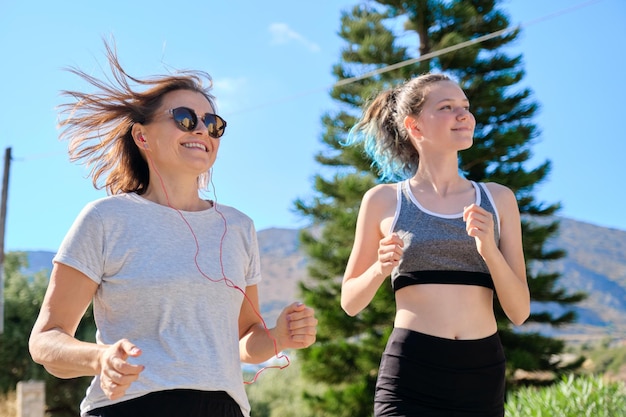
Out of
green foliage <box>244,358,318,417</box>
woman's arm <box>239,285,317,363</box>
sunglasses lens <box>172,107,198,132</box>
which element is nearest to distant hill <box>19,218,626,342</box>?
green foliage <box>244,358,318,417</box>

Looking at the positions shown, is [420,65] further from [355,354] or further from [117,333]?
[117,333]

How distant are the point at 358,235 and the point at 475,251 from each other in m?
0.44

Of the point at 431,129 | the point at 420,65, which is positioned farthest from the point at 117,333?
the point at 420,65

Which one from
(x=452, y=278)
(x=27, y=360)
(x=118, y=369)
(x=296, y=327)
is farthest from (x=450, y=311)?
(x=27, y=360)

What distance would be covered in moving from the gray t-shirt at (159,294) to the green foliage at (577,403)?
16.4 feet

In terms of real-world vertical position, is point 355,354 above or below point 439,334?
below

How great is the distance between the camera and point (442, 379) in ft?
8.21

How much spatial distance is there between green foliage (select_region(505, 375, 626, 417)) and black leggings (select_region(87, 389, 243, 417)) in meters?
5.07

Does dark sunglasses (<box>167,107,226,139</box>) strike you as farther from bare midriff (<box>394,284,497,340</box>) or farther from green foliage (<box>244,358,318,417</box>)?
green foliage (<box>244,358,318,417</box>)

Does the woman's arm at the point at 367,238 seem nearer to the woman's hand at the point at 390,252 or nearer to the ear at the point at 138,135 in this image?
the woman's hand at the point at 390,252

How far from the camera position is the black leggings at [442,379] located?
2492 mm

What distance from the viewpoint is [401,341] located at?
2586 mm

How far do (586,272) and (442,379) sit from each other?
7776cm

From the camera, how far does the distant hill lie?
64625 millimetres
